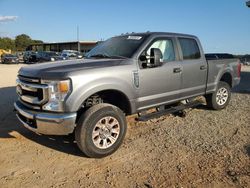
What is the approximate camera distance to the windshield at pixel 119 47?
18.1 ft

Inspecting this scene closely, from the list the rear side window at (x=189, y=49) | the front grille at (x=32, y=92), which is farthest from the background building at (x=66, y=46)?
the front grille at (x=32, y=92)

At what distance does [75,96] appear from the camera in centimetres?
437

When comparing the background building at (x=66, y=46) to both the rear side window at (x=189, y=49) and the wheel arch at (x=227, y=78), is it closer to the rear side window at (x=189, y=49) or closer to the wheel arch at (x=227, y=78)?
the wheel arch at (x=227, y=78)

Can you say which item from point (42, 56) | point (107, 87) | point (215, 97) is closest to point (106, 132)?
point (107, 87)

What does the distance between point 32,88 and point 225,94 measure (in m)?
5.32

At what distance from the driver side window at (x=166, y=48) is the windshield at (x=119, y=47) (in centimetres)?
35

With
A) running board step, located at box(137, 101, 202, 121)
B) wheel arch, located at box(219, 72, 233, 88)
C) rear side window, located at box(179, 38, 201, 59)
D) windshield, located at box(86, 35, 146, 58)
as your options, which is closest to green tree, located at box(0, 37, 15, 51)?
wheel arch, located at box(219, 72, 233, 88)

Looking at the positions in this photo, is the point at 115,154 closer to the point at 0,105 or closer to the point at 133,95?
the point at 133,95

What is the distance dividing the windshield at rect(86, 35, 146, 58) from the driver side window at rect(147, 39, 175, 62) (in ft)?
1.16

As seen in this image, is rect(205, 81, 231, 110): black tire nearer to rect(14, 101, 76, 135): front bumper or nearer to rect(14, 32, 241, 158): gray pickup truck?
rect(14, 32, 241, 158): gray pickup truck

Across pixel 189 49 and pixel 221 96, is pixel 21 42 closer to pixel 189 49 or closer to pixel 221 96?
pixel 221 96

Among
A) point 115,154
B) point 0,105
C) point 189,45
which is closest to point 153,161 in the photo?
point 115,154

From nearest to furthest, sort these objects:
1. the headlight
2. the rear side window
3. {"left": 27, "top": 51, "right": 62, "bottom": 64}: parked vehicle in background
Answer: the headlight
the rear side window
{"left": 27, "top": 51, "right": 62, "bottom": 64}: parked vehicle in background

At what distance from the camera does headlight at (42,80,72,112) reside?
4289 millimetres
